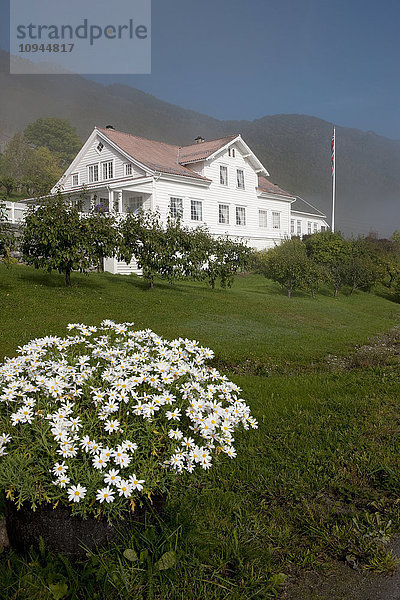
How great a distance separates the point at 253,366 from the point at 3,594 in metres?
5.48

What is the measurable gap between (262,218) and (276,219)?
163 centimetres

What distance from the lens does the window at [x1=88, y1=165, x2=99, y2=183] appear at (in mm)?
28688

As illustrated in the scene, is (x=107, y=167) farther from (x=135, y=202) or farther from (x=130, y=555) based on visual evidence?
(x=130, y=555)

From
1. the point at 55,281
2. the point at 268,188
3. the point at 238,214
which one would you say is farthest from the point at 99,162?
the point at 55,281

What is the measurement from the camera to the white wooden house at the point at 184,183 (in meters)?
25.5

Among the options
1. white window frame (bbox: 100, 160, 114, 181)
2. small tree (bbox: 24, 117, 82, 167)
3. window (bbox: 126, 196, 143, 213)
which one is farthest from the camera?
small tree (bbox: 24, 117, 82, 167)

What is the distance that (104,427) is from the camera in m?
2.64

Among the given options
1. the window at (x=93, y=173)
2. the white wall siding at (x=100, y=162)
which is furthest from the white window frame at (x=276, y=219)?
the window at (x=93, y=173)

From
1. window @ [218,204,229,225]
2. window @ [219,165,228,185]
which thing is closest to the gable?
window @ [219,165,228,185]

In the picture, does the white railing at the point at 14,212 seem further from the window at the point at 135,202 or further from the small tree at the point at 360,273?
the small tree at the point at 360,273

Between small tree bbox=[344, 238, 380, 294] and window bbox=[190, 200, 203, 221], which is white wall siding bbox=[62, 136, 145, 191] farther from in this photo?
small tree bbox=[344, 238, 380, 294]

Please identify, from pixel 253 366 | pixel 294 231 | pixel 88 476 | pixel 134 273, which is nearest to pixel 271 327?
pixel 253 366

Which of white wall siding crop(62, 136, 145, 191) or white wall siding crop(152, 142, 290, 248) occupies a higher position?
white wall siding crop(62, 136, 145, 191)

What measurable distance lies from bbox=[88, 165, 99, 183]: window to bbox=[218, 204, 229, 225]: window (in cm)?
833
